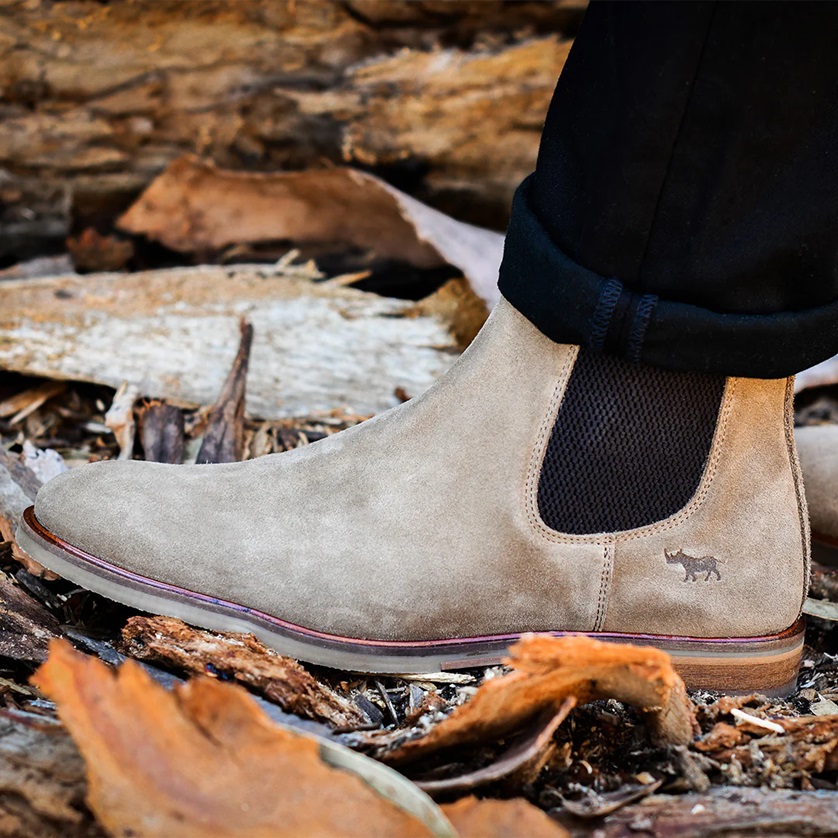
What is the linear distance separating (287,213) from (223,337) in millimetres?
413

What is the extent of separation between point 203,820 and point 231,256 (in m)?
1.61

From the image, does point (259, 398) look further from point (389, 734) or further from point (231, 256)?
point (389, 734)

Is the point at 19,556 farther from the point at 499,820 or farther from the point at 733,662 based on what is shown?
the point at 733,662

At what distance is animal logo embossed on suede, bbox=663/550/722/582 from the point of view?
3.51ft

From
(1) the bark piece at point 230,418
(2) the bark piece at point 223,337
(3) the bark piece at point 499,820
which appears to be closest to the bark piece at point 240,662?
(3) the bark piece at point 499,820

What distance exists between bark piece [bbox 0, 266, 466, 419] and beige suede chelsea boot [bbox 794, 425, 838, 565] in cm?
71

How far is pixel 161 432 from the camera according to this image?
1573 mm

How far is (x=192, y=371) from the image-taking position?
1.76 m

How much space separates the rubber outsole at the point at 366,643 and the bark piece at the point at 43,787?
0.80ft

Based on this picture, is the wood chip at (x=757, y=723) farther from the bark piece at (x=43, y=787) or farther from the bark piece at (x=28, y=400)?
the bark piece at (x=28, y=400)

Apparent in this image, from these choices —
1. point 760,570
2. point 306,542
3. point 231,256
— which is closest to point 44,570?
point 306,542

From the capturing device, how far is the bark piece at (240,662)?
95cm

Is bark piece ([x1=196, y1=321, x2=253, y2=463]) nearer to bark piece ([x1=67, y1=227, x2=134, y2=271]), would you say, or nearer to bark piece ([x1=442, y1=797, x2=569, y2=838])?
bark piece ([x1=67, y1=227, x2=134, y2=271])

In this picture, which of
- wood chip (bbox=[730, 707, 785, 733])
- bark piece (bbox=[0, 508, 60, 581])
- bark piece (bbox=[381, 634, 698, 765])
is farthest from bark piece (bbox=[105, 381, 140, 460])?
wood chip (bbox=[730, 707, 785, 733])
